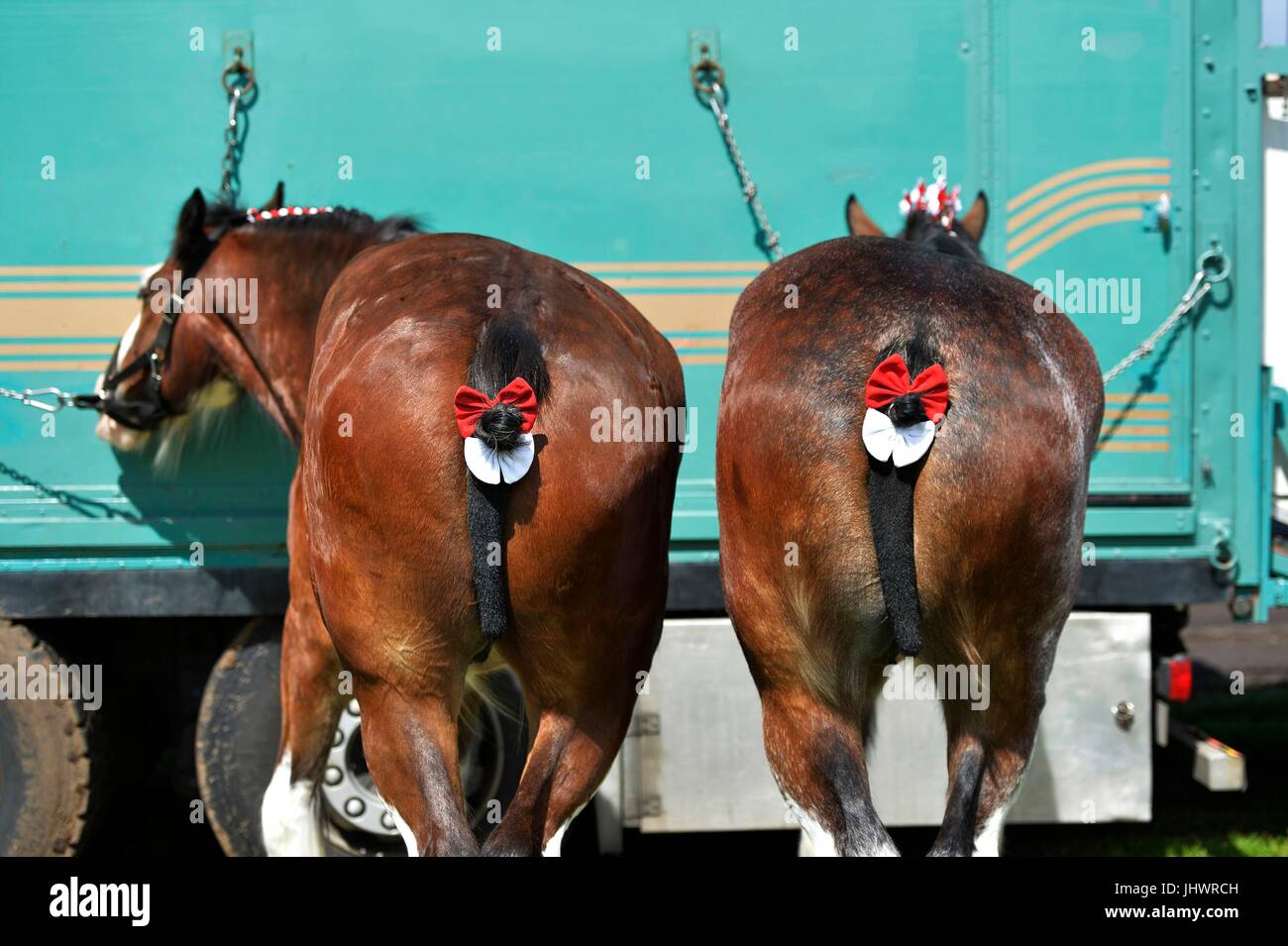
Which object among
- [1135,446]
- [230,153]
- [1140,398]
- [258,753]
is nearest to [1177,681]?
[1135,446]

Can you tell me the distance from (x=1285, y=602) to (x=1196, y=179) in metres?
1.53

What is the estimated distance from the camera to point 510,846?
3.03 m

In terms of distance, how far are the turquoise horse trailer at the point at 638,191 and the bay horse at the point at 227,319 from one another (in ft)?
0.68

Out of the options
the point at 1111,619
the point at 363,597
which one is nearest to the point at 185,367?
the point at 363,597

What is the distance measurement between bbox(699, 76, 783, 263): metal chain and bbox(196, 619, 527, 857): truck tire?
1865mm

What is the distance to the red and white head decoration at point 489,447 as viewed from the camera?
2854mm

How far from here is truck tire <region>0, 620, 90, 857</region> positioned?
15.4 feet

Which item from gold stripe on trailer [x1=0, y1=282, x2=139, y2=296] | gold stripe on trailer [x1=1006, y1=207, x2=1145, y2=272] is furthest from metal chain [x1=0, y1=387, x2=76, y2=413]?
gold stripe on trailer [x1=1006, y1=207, x2=1145, y2=272]

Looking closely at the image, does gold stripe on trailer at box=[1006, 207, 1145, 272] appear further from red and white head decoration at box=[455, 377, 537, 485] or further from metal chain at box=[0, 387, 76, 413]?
metal chain at box=[0, 387, 76, 413]

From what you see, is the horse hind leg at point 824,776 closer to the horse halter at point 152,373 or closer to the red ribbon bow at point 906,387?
the red ribbon bow at point 906,387

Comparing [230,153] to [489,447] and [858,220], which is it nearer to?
[858,220]

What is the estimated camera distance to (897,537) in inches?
112

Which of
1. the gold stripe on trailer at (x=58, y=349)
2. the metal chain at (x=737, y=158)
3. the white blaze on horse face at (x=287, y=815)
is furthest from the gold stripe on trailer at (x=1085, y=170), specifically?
the gold stripe on trailer at (x=58, y=349)
